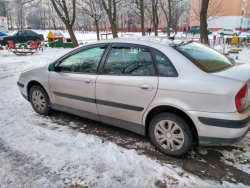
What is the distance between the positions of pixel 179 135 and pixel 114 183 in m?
1.00

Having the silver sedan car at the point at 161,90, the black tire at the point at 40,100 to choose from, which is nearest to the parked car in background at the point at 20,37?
the black tire at the point at 40,100

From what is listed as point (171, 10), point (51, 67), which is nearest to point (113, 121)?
point (51, 67)

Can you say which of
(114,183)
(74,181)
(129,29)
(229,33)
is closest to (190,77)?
(114,183)

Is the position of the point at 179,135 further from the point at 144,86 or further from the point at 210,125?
the point at 144,86

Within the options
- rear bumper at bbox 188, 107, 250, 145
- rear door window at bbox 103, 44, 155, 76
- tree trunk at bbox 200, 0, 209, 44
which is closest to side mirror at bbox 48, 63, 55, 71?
rear door window at bbox 103, 44, 155, 76

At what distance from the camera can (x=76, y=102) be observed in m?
3.90

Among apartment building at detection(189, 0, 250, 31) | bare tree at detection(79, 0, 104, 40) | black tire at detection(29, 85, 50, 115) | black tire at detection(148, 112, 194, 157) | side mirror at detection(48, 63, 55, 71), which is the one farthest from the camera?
apartment building at detection(189, 0, 250, 31)

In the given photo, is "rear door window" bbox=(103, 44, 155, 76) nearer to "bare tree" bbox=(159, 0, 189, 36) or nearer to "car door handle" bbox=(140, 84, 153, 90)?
"car door handle" bbox=(140, 84, 153, 90)

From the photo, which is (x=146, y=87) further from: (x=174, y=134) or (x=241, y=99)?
(x=241, y=99)

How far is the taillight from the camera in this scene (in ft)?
8.42

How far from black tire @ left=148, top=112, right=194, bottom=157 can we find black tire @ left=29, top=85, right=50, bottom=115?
2.28m

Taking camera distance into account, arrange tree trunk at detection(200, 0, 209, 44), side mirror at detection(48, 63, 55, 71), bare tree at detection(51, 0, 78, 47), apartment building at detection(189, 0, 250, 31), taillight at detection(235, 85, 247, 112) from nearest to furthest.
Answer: taillight at detection(235, 85, 247, 112) → side mirror at detection(48, 63, 55, 71) → tree trunk at detection(200, 0, 209, 44) → bare tree at detection(51, 0, 78, 47) → apartment building at detection(189, 0, 250, 31)

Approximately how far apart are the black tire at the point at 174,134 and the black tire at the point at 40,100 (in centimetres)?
228

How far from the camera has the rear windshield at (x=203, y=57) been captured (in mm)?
2932
